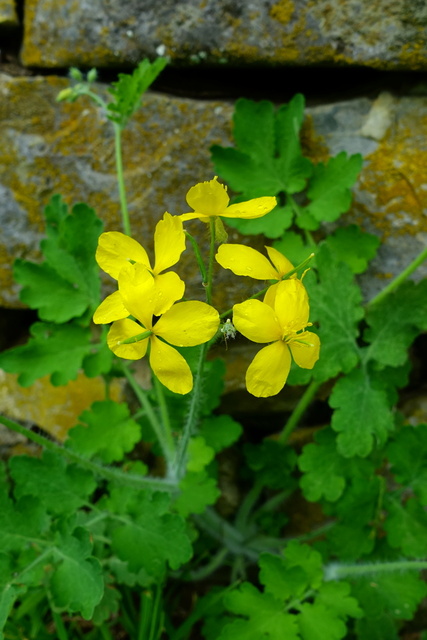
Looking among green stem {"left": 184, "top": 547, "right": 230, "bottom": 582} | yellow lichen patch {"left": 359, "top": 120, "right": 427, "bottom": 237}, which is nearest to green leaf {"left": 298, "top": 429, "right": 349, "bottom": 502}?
green stem {"left": 184, "top": 547, "right": 230, "bottom": 582}

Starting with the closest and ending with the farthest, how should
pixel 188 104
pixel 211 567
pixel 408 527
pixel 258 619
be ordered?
1. pixel 258 619
2. pixel 408 527
3. pixel 188 104
4. pixel 211 567

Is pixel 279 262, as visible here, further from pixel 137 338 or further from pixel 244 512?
pixel 244 512

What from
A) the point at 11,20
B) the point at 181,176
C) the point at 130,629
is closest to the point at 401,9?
the point at 181,176

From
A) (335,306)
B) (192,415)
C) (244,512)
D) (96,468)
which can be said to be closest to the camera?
(192,415)

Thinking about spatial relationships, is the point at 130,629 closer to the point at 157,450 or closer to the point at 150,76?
the point at 157,450

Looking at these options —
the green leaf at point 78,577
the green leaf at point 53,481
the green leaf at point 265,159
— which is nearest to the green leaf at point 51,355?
the green leaf at point 53,481

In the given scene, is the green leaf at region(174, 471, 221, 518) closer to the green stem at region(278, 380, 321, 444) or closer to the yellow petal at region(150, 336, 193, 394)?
the green stem at region(278, 380, 321, 444)

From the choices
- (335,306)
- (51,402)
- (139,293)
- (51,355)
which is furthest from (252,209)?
(51,402)
